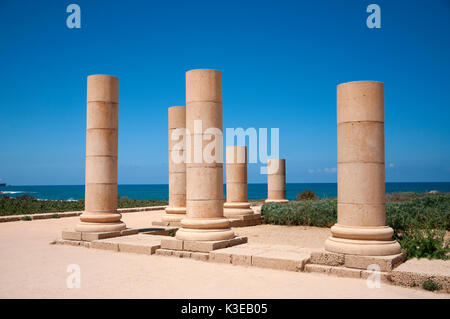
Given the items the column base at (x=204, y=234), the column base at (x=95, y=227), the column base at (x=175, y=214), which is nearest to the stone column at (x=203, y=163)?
the column base at (x=204, y=234)

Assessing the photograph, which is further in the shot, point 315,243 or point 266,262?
point 315,243

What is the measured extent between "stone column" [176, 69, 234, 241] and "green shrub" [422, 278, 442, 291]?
5613 mm

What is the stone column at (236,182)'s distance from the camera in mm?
21688

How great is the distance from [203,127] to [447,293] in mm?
7419

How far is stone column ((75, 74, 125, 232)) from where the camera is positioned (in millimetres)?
14078

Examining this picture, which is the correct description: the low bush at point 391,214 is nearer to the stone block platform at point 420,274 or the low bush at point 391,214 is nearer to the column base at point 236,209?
the column base at point 236,209

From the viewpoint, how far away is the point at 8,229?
1772 cm

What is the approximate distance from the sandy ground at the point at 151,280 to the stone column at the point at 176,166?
19.3 ft

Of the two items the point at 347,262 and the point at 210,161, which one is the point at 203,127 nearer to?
the point at 210,161

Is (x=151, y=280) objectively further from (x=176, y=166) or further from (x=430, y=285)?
(x=176, y=166)

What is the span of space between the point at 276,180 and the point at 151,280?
854 inches

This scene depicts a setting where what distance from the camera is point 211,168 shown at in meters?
12.1

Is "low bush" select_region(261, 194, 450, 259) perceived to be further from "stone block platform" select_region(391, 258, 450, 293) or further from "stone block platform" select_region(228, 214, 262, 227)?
"stone block platform" select_region(391, 258, 450, 293)
